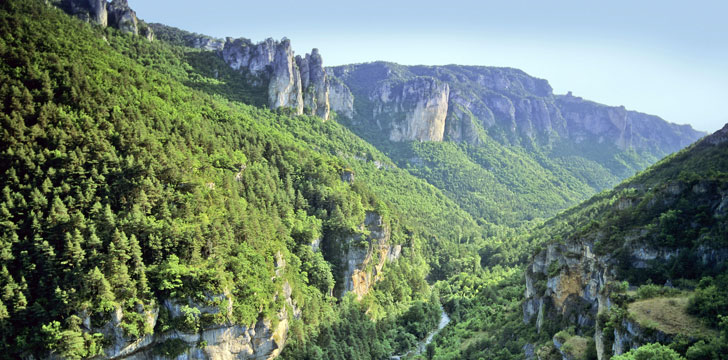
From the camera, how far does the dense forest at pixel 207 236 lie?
42.2 metres

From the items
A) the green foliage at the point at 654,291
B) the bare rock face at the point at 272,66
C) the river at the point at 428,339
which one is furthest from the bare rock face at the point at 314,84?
the green foliage at the point at 654,291

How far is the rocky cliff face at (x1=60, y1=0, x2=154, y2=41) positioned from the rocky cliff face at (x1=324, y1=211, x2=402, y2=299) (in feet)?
256

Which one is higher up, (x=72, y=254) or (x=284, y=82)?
(x=284, y=82)

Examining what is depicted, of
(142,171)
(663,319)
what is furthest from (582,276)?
(142,171)

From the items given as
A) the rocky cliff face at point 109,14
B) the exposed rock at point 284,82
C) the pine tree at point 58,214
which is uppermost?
the rocky cliff face at point 109,14

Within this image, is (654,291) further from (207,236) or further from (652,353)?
(207,236)

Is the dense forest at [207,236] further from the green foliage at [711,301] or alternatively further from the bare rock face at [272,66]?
the bare rock face at [272,66]

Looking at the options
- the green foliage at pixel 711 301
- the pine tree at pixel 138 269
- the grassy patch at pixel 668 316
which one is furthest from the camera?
the pine tree at pixel 138 269

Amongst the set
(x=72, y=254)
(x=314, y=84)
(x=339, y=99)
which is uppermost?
(x=314, y=84)

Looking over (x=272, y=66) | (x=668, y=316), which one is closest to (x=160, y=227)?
(x=668, y=316)

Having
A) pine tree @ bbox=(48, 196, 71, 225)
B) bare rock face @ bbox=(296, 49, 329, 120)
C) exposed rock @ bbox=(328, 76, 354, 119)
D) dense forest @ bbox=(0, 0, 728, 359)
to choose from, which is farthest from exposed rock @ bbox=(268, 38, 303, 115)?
pine tree @ bbox=(48, 196, 71, 225)

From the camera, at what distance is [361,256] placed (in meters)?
82.4

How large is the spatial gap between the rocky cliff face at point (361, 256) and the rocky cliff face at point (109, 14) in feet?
256

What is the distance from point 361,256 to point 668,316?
5624 centimetres
